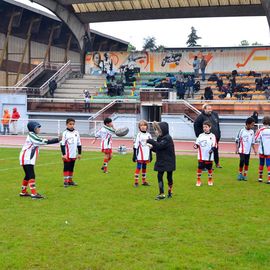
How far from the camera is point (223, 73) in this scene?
46.7 m

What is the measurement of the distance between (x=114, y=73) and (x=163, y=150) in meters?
38.0

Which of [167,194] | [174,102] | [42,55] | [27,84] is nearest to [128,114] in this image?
[174,102]

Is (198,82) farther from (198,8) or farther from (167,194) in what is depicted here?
(167,194)

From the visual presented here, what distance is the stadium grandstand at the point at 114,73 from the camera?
3772 centimetres

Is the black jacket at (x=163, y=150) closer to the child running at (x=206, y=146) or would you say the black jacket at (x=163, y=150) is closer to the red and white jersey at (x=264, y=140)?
the child running at (x=206, y=146)

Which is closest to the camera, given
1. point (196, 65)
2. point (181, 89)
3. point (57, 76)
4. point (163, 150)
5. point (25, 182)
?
point (163, 150)

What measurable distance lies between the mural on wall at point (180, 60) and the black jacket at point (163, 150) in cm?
3590

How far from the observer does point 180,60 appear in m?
48.5

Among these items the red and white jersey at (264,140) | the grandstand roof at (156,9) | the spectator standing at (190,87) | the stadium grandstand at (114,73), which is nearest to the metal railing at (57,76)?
the stadium grandstand at (114,73)

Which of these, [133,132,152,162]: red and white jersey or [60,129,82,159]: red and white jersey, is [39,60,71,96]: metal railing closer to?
[60,129,82,159]: red and white jersey

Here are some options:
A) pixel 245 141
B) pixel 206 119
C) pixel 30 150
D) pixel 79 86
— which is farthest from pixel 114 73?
pixel 30 150

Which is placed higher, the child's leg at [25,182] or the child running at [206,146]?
the child running at [206,146]

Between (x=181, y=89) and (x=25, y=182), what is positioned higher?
(x=181, y=89)

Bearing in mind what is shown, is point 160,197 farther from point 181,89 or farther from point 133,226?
point 181,89
